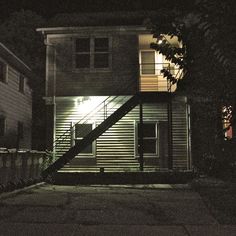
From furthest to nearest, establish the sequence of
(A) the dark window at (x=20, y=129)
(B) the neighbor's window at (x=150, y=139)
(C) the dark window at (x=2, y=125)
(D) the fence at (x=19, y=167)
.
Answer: (A) the dark window at (x=20, y=129) → (C) the dark window at (x=2, y=125) → (B) the neighbor's window at (x=150, y=139) → (D) the fence at (x=19, y=167)

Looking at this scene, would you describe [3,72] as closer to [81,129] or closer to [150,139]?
[81,129]

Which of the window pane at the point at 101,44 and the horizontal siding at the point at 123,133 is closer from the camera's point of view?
the horizontal siding at the point at 123,133

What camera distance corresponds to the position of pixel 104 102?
19844mm

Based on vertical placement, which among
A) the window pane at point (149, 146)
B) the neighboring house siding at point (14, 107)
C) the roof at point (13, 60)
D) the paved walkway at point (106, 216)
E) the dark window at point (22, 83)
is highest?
the roof at point (13, 60)

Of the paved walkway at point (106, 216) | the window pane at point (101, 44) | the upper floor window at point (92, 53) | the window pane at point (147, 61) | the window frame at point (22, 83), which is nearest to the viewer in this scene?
the paved walkway at point (106, 216)

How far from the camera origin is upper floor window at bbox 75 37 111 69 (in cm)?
2052

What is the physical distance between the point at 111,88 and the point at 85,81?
4.35 ft

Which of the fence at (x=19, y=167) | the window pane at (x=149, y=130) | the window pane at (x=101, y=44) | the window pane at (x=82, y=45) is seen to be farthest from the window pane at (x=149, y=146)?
the fence at (x=19, y=167)

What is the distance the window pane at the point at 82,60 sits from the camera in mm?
20625

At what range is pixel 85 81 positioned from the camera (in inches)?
800

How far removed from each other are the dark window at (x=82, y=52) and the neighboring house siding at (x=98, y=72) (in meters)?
0.28

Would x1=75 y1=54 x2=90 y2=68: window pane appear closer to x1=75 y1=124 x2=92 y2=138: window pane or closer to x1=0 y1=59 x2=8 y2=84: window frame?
x1=75 y1=124 x2=92 y2=138: window pane

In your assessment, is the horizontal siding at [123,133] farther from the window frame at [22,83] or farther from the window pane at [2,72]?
the window frame at [22,83]

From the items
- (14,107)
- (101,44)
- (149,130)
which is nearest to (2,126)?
(14,107)
